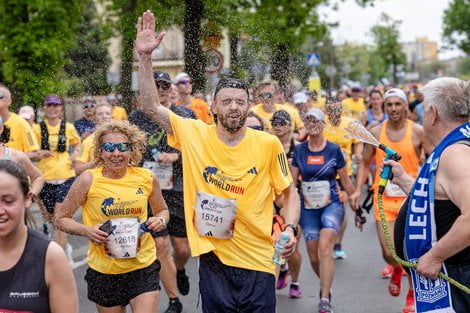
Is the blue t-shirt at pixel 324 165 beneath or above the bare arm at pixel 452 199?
beneath

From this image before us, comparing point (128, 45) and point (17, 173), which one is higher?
point (17, 173)

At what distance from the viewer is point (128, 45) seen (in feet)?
53.8

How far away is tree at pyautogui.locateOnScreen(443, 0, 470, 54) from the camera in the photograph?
5818 cm

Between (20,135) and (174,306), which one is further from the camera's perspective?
(20,135)

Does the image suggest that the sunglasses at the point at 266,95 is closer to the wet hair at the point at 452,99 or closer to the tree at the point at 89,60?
the wet hair at the point at 452,99

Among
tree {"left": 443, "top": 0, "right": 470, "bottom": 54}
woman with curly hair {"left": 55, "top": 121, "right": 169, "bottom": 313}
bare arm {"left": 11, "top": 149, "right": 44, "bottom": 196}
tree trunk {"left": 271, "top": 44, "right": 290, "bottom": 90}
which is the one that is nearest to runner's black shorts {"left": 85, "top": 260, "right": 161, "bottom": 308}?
woman with curly hair {"left": 55, "top": 121, "right": 169, "bottom": 313}

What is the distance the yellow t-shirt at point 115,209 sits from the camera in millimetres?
5395

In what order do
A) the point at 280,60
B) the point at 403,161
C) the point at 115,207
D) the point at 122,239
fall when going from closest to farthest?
the point at 122,239 → the point at 115,207 → the point at 403,161 → the point at 280,60

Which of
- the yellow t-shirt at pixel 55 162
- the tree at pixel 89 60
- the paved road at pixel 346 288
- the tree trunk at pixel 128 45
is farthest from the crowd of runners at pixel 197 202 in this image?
the tree at pixel 89 60

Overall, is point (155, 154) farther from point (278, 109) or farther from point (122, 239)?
point (278, 109)

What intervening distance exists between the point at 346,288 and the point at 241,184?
3.85 metres

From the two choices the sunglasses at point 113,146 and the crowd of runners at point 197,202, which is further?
the sunglasses at point 113,146

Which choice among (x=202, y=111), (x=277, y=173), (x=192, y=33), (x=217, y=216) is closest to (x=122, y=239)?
(x=217, y=216)

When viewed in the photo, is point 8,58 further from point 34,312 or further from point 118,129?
point 34,312
